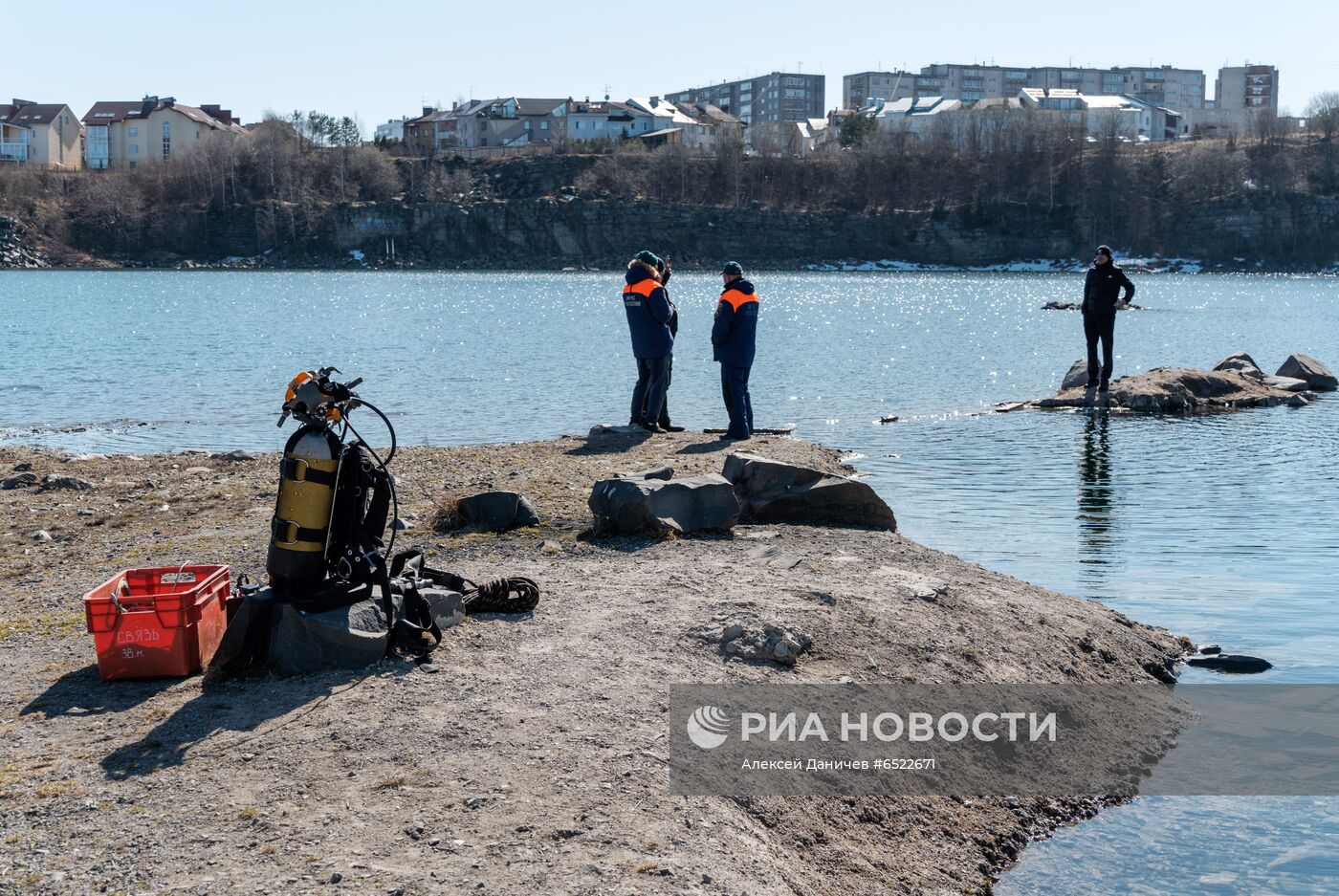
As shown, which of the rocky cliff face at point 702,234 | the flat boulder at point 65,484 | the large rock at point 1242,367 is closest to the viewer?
the flat boulder at point 65,484

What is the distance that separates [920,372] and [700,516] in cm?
2381

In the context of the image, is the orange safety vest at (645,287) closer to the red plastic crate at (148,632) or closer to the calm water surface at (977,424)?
the calm water surface at (977,424)

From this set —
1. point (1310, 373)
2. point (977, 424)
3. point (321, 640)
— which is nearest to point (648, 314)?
point (977, 424)

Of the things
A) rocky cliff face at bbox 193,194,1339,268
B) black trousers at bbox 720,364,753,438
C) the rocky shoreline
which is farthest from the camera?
rocky cliff face at bbox 193,194,1339,268

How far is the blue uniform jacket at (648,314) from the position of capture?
51.5ft

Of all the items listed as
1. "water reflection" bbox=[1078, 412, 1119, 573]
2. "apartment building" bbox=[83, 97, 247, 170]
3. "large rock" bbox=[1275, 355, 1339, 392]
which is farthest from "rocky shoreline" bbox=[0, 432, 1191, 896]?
"apartment building" bbox=[83, 97, 247, 170]

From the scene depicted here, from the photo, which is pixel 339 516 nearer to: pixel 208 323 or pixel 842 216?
pixel 208 323

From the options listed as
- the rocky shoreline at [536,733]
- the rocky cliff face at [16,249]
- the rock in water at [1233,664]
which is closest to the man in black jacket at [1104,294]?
the rocky shoreline at [536,733]

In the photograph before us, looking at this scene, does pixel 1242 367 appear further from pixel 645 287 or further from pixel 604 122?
pixel 604 122

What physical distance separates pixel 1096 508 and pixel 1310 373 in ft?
50.8

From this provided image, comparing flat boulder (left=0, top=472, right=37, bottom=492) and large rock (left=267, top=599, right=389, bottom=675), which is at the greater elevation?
large rock (left=267, top=599, right=389, bottom=675)

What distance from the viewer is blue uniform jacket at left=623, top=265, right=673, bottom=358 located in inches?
619

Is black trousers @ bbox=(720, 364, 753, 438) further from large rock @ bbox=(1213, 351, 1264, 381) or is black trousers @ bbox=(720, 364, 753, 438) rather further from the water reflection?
large rock @ bbox=(1213, 351, 1264, 381)

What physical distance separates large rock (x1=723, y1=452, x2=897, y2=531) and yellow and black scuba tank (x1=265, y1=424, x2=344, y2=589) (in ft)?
17.3
